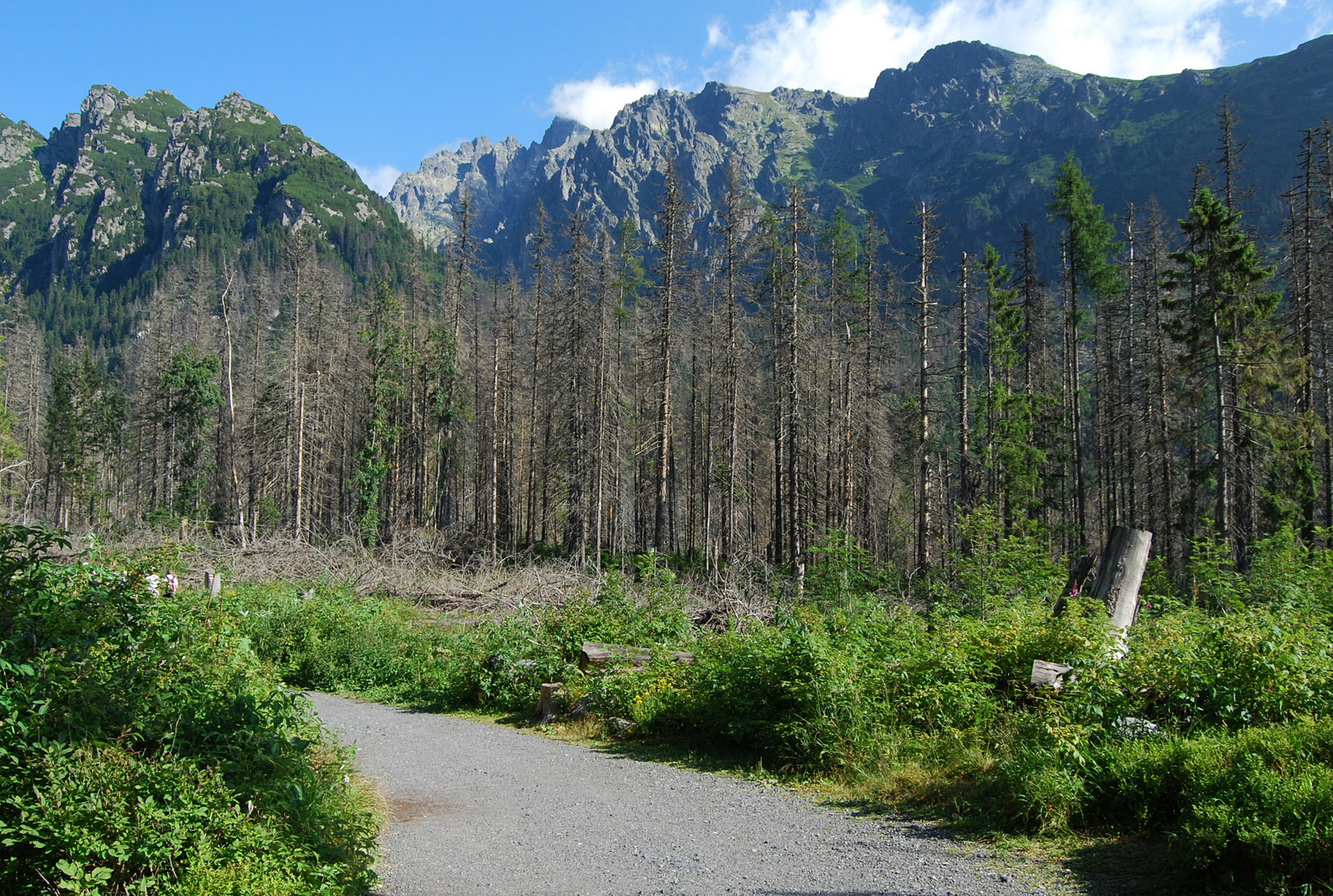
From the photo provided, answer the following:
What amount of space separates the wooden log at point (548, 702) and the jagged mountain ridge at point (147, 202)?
466 ft

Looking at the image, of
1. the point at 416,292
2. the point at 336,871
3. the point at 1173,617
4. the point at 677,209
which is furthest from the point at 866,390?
the point at 336,871

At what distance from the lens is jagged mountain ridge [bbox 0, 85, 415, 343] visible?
148 metres

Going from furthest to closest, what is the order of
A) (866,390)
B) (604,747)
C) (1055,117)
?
(1055,117) → (866,390) → (604,747)

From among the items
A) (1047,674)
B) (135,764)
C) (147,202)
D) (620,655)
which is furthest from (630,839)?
(147,202)

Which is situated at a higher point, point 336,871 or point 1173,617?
point 1173,617

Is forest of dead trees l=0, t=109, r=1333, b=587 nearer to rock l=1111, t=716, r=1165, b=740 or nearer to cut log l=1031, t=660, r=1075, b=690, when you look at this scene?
cut log l=1031, t=660, r=1075, b=690

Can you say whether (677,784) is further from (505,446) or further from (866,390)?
(505,446)

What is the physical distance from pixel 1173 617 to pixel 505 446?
1506 inches

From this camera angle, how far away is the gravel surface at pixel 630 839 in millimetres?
5555

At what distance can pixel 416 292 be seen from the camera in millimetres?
46656

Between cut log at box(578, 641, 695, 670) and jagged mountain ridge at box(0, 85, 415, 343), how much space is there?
466ft

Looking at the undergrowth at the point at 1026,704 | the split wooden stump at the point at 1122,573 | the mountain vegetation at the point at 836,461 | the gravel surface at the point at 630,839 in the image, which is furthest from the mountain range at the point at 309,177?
the gravel surface at the point at 630,839

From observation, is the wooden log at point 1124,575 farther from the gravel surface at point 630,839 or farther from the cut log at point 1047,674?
the gravel surface at point 630,839

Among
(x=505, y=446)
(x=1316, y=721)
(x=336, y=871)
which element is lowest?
(x=336, y=871)
